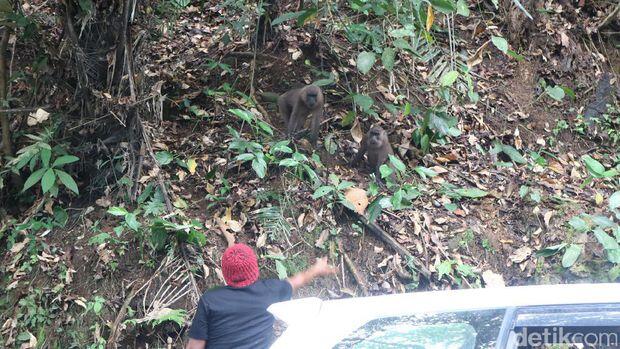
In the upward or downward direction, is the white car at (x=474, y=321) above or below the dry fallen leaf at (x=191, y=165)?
above

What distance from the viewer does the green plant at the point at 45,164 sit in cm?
600

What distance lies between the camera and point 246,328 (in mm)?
3906

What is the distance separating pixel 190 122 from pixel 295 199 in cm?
175

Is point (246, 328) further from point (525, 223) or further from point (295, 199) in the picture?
point (525, 223)

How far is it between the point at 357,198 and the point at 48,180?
2906mm

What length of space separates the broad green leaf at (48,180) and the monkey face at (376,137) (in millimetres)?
3284

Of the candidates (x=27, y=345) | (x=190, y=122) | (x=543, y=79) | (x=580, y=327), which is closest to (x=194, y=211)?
(x=190, y=122)

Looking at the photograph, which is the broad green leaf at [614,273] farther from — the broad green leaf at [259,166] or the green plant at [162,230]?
the green plant at [162,230]

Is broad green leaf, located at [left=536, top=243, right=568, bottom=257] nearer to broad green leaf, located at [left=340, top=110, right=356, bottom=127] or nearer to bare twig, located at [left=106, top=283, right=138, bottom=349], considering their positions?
broad green leaf, located at [left=340, top=110, right=356, bottom=127]

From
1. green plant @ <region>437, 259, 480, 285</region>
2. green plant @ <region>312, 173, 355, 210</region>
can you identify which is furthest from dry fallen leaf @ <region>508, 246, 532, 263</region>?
green plant @ <region>312, 173, 355, 210</region>

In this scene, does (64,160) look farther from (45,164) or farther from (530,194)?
(530,194)

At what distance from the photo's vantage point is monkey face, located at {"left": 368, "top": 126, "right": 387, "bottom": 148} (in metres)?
7.27

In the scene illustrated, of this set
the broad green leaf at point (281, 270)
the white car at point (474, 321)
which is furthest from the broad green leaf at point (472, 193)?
the white car at point (474, 321)

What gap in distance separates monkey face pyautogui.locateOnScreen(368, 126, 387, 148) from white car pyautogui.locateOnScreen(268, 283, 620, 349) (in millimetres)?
4594
